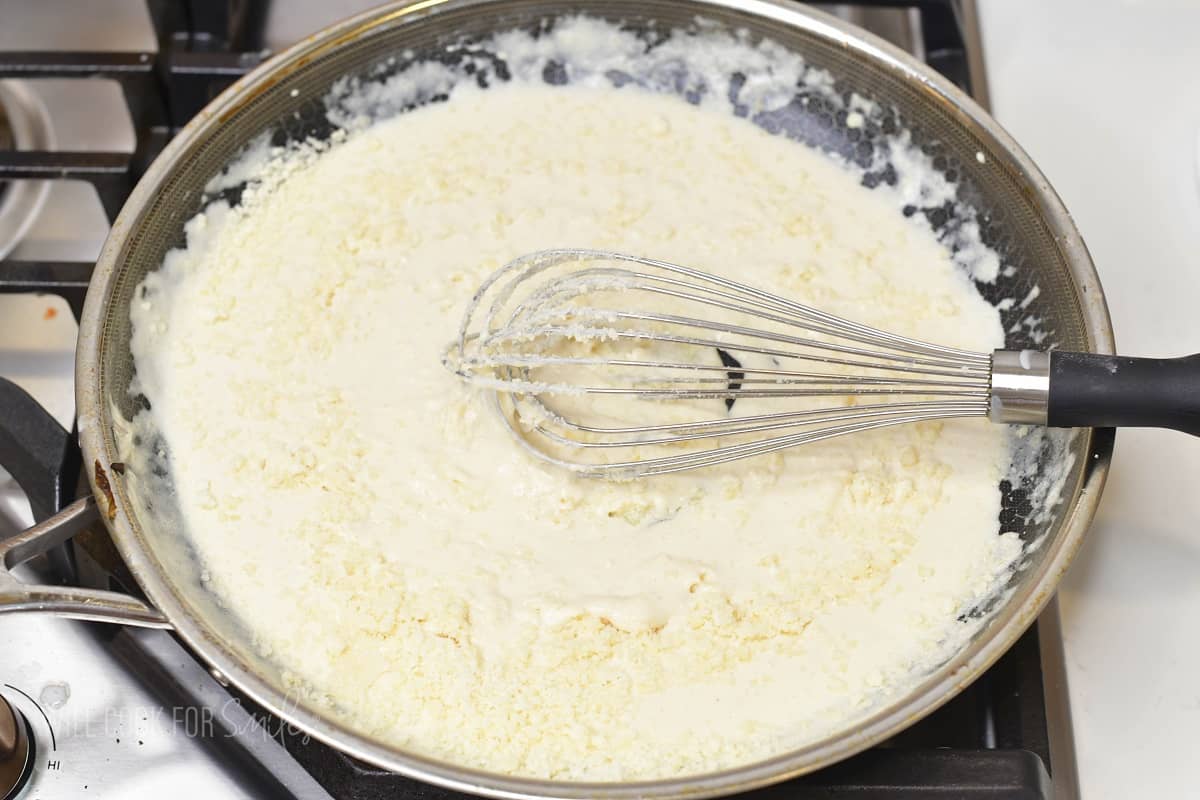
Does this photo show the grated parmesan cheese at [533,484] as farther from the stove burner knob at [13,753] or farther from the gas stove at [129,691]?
the stove burner knob at [13,753]

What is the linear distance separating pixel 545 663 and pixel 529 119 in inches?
24.3

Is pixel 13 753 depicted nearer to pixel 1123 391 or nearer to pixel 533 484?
pixel 533 484

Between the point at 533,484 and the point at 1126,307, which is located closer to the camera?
the point at 533,484

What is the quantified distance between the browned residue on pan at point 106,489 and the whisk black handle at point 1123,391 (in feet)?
2.32

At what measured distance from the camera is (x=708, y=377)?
102cm

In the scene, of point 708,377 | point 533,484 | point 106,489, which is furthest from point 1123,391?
point 106,489

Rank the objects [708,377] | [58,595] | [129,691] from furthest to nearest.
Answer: [708,377] → [129,691] → [58,595]

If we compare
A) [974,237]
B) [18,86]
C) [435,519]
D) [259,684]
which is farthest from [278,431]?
[974,237]

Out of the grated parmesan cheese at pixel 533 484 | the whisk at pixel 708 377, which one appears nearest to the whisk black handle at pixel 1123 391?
the whisk at pixel 708 377

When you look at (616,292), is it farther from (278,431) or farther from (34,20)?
(34,20)

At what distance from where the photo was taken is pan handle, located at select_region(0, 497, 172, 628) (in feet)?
2.49

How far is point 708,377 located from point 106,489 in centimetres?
52

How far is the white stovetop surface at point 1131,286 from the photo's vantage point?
2.95ft

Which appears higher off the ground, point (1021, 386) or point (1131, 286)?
point (1131, 286)
